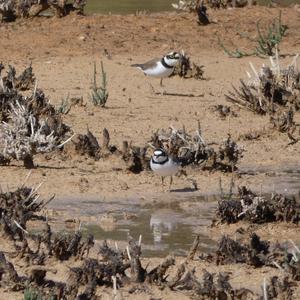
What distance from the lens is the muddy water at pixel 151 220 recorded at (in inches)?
337

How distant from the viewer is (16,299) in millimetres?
7133

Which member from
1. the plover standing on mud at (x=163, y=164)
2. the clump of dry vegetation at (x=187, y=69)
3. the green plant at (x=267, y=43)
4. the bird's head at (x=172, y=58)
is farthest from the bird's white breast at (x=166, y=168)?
the green plant at (x=267, y=43)

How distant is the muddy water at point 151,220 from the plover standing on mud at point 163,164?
234mm

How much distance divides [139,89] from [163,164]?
167 inches

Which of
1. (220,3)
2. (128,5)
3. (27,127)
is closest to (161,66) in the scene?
(27,127)

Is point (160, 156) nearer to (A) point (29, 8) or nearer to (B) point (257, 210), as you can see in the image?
(B) point (257, 210)

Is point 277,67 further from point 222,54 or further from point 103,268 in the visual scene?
point 103,268

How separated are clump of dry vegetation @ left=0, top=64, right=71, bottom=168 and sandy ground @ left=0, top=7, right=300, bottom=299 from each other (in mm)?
146

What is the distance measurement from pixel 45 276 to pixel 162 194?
2.66m

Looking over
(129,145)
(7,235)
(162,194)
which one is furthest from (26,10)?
(7,235)

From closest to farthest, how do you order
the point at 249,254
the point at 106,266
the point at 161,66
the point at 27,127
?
the point at 106,266
the point at 249,254
the point at 27,127
the point at 161,66

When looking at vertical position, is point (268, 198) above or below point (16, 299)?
below

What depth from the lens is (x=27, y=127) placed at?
34.5ft

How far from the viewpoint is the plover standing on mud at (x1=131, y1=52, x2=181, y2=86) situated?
45.5ft
